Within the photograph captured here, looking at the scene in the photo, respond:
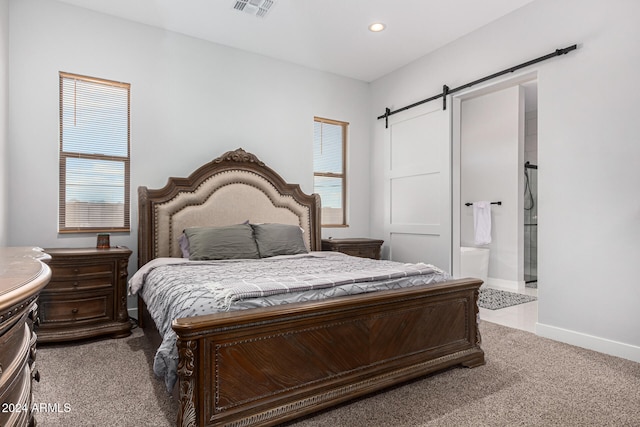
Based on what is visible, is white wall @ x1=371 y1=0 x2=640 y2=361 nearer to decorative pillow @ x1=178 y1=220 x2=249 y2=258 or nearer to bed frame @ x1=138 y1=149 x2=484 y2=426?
bed frame @ x1=138 y1=149 x2=484 y2=426

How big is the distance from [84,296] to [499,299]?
4462 mm

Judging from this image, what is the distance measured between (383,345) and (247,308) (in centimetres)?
83

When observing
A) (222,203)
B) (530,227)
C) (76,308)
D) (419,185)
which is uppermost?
(419,185)

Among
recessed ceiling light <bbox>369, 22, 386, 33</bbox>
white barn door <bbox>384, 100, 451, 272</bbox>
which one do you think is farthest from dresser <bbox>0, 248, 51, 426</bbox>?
white barn door <bbox>384, 100, 451, 272</bbox>

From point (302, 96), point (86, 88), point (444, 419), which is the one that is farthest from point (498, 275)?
point (86, 88)

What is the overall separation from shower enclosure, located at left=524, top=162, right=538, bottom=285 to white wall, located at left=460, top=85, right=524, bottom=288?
0.27m

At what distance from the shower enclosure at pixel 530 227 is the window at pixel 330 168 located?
9.36 ft

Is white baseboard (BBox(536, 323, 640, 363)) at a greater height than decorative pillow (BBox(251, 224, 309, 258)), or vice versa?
decorative pillow (BBox(251, 224, 309, 258))

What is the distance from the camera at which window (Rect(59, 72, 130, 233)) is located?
341cm

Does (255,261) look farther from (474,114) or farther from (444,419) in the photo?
(474,114)

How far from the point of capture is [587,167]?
2900 millimetres

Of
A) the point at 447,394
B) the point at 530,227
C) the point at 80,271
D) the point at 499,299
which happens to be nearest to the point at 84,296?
the point at 80,271

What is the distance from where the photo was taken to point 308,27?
3.73m

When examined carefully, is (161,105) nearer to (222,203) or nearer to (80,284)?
(222,203)
